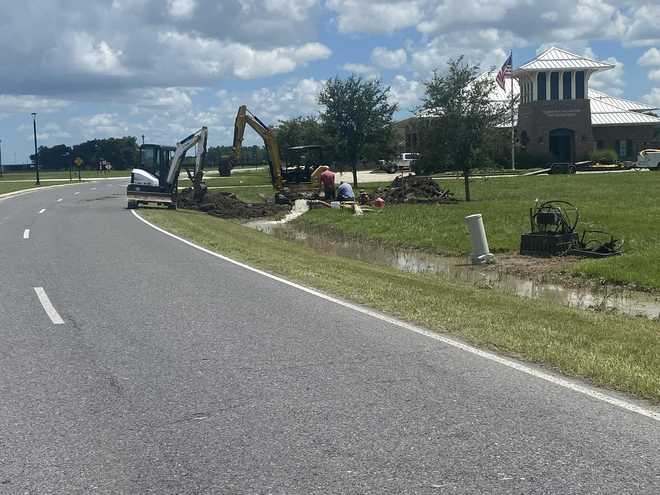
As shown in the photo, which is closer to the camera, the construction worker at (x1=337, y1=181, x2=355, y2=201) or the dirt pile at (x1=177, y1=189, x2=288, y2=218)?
the dirt pile at (x1=177, y1=189, x2=288, y2=218)

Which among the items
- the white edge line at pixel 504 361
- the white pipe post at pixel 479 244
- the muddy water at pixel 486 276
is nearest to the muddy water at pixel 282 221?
the muddy water at pixel 486 276

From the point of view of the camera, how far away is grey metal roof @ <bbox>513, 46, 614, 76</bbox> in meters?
78.0

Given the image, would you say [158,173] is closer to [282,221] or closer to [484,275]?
[282,221]

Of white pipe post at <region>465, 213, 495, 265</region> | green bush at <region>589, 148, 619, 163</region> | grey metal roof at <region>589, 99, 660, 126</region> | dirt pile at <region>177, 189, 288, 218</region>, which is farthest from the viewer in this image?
grey metal roof at <region>589, 99, 660, 126</region>

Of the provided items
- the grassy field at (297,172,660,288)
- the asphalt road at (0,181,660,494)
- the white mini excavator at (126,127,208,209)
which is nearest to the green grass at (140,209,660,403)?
the asphalt road at (0,181,660,494)

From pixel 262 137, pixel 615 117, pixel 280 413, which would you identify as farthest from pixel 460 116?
pixel 615 117

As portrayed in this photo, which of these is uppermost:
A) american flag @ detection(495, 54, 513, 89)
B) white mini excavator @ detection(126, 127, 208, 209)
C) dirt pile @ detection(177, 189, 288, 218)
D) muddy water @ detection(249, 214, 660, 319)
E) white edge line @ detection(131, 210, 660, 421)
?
american flag @ detection(495, 54, 513, 89)

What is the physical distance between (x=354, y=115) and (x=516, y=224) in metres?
27.3

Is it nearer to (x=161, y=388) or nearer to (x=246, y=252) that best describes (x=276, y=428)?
(x=161, y=388)

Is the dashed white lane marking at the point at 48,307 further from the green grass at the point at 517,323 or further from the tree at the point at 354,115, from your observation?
the tree at the point at 354,115

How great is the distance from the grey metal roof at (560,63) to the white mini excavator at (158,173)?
51.8m

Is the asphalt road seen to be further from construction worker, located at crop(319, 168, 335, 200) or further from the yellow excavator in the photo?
the yellow excavator

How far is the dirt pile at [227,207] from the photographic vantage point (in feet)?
116

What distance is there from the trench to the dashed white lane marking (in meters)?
7.57
